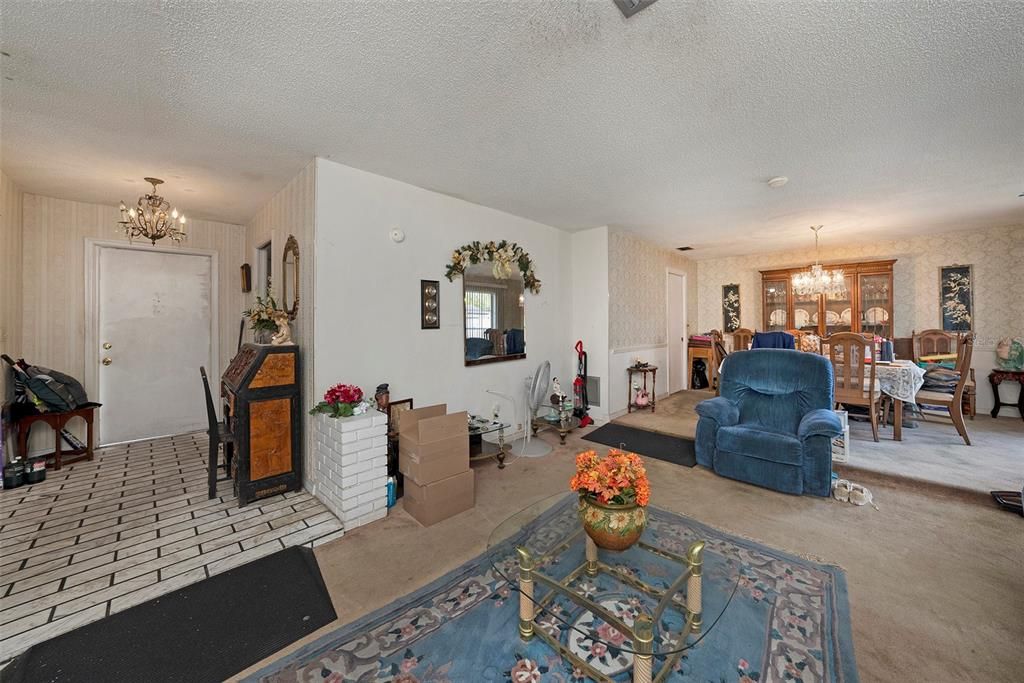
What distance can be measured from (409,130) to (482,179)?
90 cm

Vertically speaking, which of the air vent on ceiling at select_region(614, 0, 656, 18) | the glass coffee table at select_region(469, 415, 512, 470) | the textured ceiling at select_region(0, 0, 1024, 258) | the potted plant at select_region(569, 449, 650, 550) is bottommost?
the glass coffee table at select_region(469, 415, 512, 470)

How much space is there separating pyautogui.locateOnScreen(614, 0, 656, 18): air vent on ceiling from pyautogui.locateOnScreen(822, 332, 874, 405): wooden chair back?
12.8 feet

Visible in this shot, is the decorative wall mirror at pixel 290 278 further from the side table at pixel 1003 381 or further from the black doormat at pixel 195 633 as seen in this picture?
the side table at pixel 1003 381

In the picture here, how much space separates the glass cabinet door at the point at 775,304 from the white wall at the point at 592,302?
3.61m

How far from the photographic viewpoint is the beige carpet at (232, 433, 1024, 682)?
149cm

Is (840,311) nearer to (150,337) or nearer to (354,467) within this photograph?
Answer: (354,467)

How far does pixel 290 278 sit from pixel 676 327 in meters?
5.97

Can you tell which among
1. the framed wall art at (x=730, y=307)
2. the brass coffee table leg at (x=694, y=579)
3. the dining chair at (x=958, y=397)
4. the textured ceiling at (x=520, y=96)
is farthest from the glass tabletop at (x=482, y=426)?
the framed wall art at (x=730, y=307)

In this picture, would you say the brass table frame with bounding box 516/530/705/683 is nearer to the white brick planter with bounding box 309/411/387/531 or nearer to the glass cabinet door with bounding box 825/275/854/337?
the white brick planter with bounding box 309/411/387/531

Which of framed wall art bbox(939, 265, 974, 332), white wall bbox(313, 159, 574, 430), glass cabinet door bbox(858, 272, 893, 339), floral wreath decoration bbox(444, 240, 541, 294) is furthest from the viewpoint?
glass cabinet door bbox(858, 272, 893, 339)

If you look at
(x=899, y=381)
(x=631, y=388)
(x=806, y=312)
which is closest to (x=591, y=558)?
(x=631, y=388)

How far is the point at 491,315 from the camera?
3.90 metres

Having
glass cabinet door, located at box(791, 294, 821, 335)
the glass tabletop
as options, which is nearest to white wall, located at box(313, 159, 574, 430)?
the glass tabletop

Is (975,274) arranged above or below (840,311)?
above
